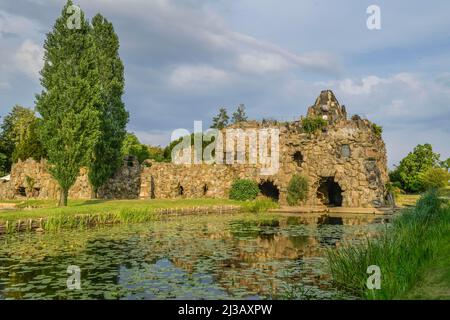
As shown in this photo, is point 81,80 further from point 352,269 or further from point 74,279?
point 352,269

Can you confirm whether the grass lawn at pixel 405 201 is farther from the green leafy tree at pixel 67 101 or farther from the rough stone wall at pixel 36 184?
the rough stone wall at pixel 36 184

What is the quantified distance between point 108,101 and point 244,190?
1433 centimetres

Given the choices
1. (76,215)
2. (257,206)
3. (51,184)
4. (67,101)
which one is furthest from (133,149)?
(76,215)

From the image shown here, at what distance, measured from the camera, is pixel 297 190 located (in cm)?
3775

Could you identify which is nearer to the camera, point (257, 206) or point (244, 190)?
point (257, 206)

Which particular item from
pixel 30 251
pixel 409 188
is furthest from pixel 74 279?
pixel 409 188

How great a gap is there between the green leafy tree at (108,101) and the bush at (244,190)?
36.1ft

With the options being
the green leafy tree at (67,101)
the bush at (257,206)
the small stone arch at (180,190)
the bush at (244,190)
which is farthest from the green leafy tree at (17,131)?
the bush at (257,206)

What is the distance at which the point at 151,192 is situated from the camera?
136 feet

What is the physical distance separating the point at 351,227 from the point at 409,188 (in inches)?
1585

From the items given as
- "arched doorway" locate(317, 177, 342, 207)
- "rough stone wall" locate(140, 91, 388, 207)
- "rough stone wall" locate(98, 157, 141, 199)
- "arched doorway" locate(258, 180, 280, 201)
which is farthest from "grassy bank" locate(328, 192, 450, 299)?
"arched doorway" locate(258, 180, 280, 201)

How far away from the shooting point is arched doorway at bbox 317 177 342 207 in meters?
41.2

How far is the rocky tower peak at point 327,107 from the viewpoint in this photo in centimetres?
4734

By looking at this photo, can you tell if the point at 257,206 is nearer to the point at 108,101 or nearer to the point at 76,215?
the point at 108,101
